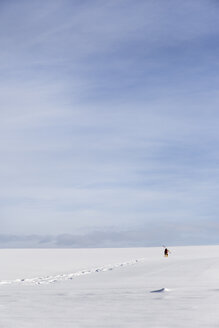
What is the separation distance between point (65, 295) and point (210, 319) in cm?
581

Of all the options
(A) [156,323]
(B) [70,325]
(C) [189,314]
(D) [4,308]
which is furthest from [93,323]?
(D) [4,308]

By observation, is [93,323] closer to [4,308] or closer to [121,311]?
[121,311]

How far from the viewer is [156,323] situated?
24.3 feet

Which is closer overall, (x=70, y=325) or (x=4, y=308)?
(x=70, y=325)

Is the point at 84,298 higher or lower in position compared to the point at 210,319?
higher

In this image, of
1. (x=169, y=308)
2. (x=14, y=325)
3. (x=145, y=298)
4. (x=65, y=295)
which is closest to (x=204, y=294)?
(x=145, y=298)

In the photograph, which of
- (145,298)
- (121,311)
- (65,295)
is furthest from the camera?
(65,295)

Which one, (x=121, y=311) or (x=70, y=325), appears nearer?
(x=70, y=325)

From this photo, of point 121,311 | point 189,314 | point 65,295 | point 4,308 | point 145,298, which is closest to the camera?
point 189,314

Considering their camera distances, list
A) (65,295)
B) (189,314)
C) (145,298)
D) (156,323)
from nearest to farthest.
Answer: (156,323) → (189,314) → (145,298) → (65,295)

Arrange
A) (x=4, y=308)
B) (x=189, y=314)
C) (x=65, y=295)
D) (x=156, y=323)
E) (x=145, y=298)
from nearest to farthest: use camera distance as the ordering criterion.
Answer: (x=156, y=323)
(x=189, y=314)
(x=4, y=308)
(x=145, y=298)
(x=65, y=295)

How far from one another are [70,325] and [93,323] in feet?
1.31

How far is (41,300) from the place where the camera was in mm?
11312

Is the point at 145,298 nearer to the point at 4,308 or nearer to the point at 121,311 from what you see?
the point at 121,311
